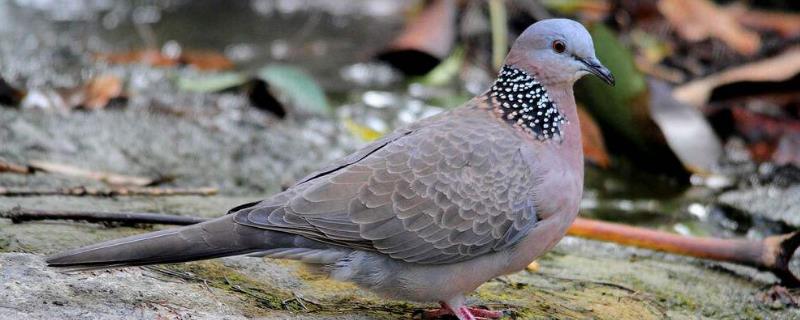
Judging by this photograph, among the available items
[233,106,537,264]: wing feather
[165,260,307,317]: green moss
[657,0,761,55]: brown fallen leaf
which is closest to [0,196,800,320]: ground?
[165,260,307,317]: green moss

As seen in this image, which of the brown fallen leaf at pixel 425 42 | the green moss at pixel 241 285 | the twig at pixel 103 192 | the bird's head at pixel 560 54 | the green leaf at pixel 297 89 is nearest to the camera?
the green moss at pixel 241 285

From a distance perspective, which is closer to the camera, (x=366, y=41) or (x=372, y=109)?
(x=372, y=109)

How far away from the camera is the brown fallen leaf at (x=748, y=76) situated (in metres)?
6.80

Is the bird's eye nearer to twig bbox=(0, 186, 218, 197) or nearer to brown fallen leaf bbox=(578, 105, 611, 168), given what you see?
twig bbox=(0, 186, 218, 197)

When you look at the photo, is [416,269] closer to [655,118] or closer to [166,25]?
[655,118]

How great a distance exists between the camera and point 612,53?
21.0 feet

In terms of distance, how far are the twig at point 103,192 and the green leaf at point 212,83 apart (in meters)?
2.11

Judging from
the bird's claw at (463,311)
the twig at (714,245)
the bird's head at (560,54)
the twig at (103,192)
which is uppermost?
the bird's head at (560,54)

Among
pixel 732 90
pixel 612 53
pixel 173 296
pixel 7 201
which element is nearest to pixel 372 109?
pixel 612 53

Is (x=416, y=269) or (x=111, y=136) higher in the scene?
(x=111, y=136)

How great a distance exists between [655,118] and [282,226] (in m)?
3.44

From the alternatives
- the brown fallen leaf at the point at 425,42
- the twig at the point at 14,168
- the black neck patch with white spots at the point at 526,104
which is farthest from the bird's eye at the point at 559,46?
the brown fallen leaf at the point at 425,42

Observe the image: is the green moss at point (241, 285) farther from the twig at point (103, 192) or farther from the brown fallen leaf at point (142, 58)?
the brown fallen leaf at point (142, 58)

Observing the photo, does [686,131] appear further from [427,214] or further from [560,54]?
[427,214]
